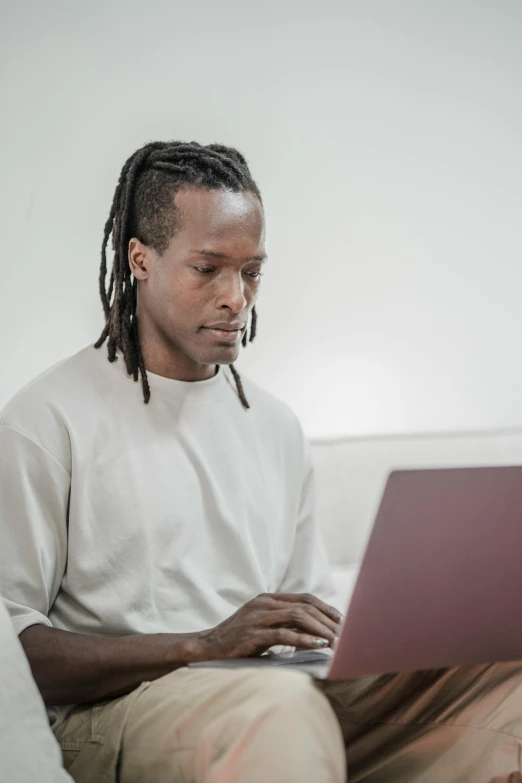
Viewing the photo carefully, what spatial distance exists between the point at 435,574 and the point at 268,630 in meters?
0.23

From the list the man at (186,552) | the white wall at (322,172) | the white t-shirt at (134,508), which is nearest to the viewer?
the man at (186,552)

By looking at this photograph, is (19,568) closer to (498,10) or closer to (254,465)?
(254,465)

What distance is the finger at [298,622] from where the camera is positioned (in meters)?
1.06

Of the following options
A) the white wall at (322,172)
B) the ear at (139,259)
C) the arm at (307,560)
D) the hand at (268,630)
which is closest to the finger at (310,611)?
the hand at (268,630)

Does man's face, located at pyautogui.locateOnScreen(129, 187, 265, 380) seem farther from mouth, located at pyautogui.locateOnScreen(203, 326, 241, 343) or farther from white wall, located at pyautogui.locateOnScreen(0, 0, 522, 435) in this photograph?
white wall, located at pyautogui.locateOnScreen(0, 0, 522, 435)

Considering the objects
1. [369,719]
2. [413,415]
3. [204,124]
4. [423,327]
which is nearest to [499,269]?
[423,327]

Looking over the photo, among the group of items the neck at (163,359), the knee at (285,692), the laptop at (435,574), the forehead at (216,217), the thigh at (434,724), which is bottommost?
the thigh at (434,724)

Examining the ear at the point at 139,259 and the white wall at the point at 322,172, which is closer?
the ear at the point at 139,259

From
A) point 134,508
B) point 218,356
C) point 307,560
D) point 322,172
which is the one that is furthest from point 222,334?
point 322,172

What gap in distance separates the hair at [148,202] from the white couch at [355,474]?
0.31 meters

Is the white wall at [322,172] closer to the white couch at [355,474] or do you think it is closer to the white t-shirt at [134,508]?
the white couch at [355,474]

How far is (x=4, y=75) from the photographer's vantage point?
5.88 feet

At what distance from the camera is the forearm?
3.59ft

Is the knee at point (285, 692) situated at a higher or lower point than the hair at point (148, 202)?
lower
